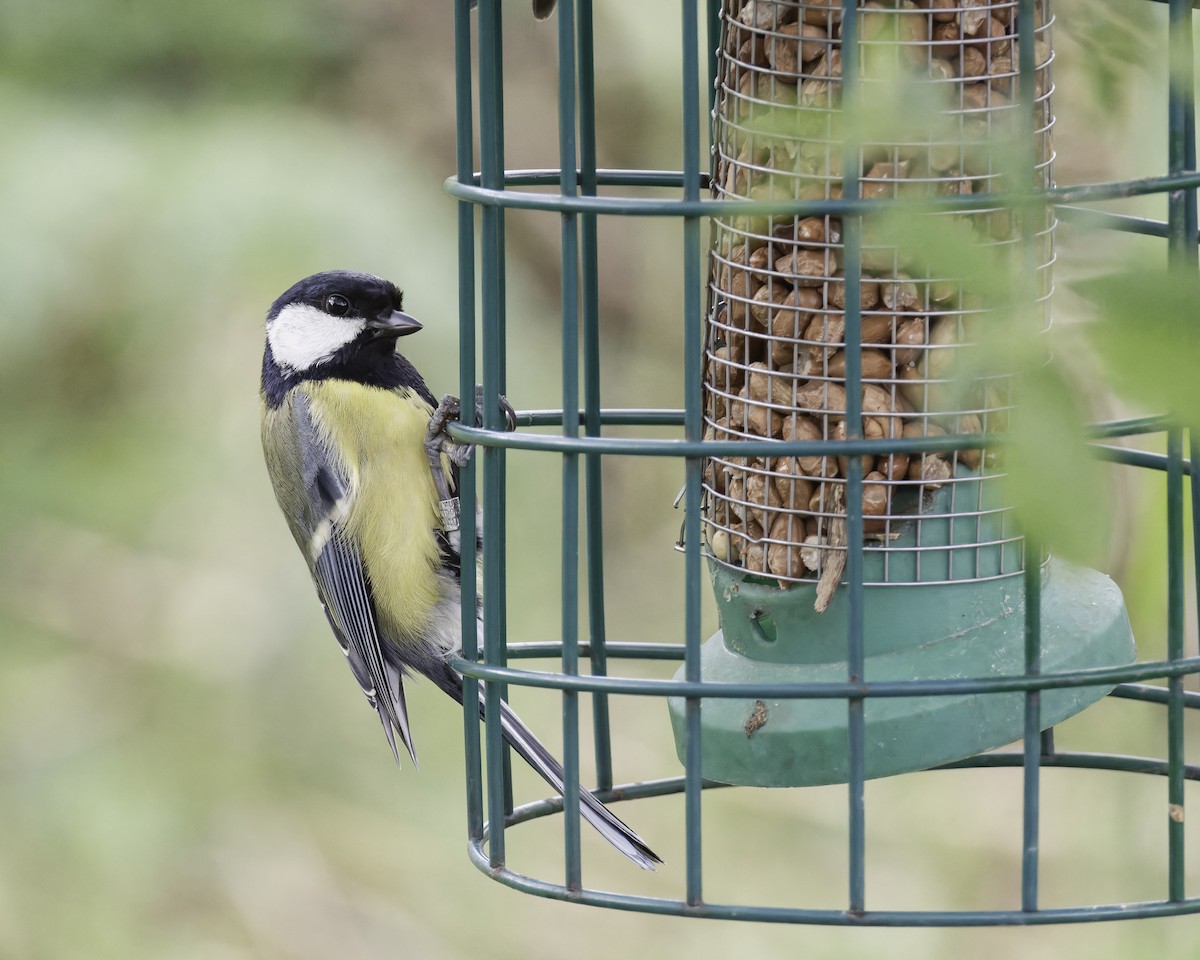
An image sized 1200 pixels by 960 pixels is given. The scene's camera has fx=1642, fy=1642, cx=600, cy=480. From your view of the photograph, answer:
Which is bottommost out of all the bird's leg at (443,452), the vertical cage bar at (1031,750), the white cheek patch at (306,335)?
the vertical cage bar at (1031,750)

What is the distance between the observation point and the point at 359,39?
4.91 m

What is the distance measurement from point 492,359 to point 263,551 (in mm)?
2459

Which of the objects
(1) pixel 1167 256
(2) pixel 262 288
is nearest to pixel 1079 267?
(1) pixel 1167 256

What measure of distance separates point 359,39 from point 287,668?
1895 millimetres

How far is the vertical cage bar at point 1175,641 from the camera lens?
2.20 metres

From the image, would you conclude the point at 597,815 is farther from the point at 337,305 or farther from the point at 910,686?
the point at 337,305

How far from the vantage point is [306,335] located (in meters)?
3.78

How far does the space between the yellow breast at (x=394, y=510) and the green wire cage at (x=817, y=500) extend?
85 cm

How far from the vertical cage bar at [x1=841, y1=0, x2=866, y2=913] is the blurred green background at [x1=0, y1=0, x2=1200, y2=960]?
6.87 feet

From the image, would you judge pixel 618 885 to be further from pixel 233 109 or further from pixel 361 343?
pixel 233 109

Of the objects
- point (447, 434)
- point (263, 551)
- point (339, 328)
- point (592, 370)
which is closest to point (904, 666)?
point (592, 370)

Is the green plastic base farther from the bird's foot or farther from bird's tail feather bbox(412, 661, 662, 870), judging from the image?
the bird's foot

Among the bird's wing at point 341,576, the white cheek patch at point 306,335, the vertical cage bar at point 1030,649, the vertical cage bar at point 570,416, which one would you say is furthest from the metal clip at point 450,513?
the vertical cage bar at point 1030,649

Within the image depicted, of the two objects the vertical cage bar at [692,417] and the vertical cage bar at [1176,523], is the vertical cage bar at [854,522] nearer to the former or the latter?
the vertical cage bar at [692,417]
